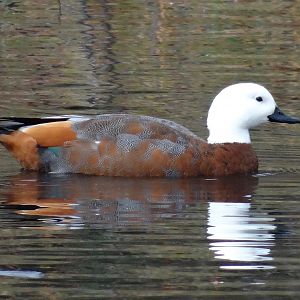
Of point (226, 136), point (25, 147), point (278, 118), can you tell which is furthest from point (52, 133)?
point (278, 118)

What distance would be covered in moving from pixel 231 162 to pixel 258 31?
686 cm

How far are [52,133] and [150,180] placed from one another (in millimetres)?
911

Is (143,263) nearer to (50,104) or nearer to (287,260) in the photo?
(287,260)

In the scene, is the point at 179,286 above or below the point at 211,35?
above

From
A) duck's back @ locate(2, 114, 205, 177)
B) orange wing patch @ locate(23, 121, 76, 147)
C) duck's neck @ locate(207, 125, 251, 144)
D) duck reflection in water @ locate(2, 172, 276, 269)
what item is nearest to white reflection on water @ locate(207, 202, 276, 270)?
duck reflection in water @ locate(2, 172, 276, 269)

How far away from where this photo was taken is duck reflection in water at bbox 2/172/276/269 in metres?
8.07

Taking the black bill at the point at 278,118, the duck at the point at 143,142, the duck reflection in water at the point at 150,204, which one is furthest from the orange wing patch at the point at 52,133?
the black bill at the point at 278,118

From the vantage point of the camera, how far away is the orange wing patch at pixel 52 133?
418 inches

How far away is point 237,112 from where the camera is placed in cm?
1087

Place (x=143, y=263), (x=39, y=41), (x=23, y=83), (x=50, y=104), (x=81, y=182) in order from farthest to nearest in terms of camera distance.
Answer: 1. (x=39, y=41)
2. (x=23, y=83)
3. (x=50, y=104)
4. (x=81, y=182)
5. (x=143, y=263)

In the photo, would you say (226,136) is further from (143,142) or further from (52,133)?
(52,133)

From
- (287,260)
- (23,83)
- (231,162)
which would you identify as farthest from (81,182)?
(23,83)

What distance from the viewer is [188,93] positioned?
44.5 feet

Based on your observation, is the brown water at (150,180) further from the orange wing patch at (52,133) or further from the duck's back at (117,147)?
the orange wing patch at (52,133)
